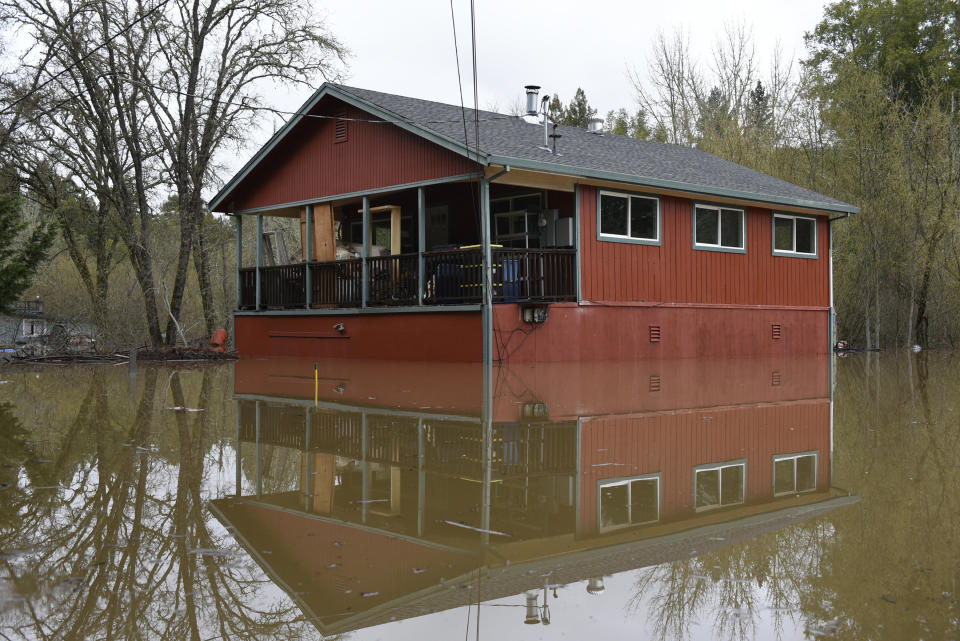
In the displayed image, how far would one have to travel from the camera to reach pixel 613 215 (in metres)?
17.9

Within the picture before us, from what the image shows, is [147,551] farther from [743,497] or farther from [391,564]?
[743,497]

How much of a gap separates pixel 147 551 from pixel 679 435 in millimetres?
4427

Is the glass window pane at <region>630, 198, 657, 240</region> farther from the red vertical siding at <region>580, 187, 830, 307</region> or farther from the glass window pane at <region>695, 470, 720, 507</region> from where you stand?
the glass window pane at <region>695, 470, 720, 507</region>

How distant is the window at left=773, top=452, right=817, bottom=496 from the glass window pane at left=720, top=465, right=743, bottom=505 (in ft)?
0.64

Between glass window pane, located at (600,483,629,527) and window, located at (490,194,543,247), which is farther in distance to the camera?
window, located at (490,194,543,247)

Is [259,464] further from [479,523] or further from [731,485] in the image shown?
[731,485]

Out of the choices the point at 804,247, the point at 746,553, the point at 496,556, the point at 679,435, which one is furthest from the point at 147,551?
the point at 804,247

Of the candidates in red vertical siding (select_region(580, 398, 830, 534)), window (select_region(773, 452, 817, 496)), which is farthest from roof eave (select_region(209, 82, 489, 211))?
window (select_region(773, 452, 817, 496))

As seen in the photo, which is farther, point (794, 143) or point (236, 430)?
point (794, 143)

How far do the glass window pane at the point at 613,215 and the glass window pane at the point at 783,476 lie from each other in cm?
1197

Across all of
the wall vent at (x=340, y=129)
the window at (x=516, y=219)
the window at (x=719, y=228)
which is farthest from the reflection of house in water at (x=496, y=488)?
the wall vent at (x=340, y=129)

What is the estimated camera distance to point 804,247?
72.8 ft

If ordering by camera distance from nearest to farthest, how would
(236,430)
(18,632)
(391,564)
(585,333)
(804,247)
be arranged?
(18,632)
(391,564)
(236,430)
(585,333)
(804,247)

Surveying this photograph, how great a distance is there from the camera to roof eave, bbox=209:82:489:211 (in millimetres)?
15745
